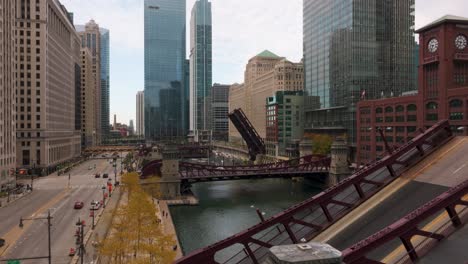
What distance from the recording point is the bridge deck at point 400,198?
22922 mm

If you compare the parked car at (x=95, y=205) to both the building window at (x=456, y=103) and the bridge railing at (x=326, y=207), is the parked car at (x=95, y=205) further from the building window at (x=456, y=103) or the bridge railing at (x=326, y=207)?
the building window at (x=456, y=103)

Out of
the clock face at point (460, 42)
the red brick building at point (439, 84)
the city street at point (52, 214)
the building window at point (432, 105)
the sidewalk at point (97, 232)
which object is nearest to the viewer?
the sidewalk at point (97, 232)

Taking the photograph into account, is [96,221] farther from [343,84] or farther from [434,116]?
[343,84]

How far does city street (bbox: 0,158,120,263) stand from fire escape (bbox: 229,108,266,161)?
39.6 meters

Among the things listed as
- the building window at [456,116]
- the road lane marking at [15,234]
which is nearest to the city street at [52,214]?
the road lane marking at [15,234]

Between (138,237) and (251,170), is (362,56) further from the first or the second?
(138,237)

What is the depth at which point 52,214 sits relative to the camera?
56.3m

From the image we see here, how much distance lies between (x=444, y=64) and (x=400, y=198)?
63664mm

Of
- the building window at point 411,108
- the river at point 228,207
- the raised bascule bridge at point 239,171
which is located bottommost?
the river at point 228,207

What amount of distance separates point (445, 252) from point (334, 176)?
7270cm

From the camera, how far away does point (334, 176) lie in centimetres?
8925

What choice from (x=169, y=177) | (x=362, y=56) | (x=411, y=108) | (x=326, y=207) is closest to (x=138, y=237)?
(x=326, y=207)

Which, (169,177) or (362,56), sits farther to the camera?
(362,56)

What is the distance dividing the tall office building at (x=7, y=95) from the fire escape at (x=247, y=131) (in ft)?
178
